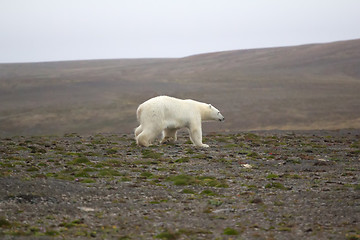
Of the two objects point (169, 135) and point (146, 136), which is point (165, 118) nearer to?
point (146, 136)

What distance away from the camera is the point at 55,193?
12219mm

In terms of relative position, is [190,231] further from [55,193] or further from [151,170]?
[151,170]

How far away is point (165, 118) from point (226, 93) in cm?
5507

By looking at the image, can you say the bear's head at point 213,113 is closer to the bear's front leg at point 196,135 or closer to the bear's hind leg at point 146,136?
the bear's front leg at point 196,135

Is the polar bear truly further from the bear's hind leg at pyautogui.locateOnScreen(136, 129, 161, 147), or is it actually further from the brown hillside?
the brown hillside

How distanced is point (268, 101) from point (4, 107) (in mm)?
37346

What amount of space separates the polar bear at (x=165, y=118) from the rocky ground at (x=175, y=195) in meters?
0.84

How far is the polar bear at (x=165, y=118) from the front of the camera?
20750mm

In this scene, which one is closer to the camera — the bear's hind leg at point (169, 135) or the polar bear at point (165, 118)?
the polar bear at point (165, 118)

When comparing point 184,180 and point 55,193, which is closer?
point 55,193

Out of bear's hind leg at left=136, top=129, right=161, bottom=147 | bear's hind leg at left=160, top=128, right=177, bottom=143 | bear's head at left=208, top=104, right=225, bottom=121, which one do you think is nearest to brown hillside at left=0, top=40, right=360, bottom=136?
bear's head at left=208, top=104, right=225, bottom=121

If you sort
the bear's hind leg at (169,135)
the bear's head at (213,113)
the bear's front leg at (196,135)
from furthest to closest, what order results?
the bear's head at (213,113) < the bear's hind leg at (169,135) < the bear's front leg at (196,135)

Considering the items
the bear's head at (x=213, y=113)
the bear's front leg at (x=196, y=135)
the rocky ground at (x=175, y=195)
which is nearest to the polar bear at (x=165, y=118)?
the bear's front leg at (x=196, y=135)

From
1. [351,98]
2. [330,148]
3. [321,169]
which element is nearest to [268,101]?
[351,98]
